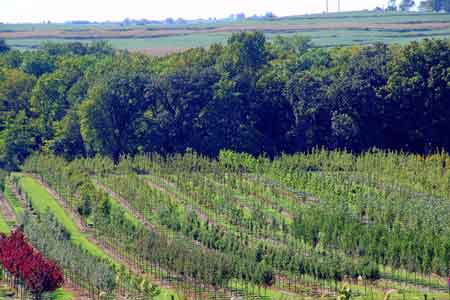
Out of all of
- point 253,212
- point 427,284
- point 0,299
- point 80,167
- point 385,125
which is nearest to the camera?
point 0,299

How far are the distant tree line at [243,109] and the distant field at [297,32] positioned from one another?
34704 mm

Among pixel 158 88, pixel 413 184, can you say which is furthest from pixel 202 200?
pixel 158 88

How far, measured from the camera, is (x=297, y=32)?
121 m

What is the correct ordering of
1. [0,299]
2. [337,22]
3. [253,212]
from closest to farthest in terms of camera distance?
[0,299], [253,212], [337,22]

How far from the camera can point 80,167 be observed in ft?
176

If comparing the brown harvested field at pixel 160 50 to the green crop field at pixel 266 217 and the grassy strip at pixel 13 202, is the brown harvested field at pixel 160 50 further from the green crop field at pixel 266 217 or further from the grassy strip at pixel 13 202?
the grassy strip at pixel 13 202

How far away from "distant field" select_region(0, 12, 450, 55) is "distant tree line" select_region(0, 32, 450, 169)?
3470cm

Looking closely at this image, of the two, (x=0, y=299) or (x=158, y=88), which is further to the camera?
(x=158, y=88)

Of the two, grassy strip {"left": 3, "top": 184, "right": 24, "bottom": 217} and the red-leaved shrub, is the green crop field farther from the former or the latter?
the red-leaved shrub

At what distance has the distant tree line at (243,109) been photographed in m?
60.4

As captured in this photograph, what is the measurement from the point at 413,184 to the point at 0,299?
69.1 ft

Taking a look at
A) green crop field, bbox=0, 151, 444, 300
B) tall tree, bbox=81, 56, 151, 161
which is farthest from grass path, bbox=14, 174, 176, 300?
tall tree, bbox=81, 56, 151, 161

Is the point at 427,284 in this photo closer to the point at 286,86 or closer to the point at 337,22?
the point at 286,86

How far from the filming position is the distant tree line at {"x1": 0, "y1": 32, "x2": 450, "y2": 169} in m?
60.4
